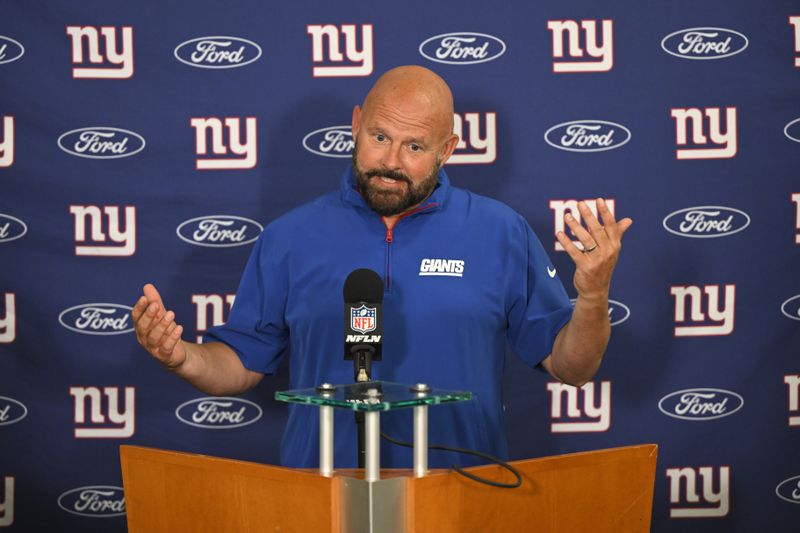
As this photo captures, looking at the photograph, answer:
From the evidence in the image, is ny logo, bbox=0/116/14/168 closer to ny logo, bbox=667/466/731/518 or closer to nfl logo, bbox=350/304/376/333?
nfl logo, bbox=350/304/376/333

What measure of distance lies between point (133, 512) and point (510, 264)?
112 centimetres

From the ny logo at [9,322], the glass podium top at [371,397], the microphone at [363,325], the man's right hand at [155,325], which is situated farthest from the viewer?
the ny logo at [9,322]

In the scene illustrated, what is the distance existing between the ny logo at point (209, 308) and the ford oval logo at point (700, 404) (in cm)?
146

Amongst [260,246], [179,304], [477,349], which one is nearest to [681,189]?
[477,349]

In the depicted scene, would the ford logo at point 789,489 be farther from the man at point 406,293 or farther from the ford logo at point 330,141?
the ford logo at point 330,141

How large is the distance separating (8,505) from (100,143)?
121 cm

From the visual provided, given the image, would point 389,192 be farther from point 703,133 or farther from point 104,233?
point 703,133

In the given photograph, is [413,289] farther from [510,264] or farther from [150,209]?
[150,209]

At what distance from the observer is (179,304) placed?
3.01 metres

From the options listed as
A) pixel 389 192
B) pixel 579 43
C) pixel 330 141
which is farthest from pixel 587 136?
pixel 389 192

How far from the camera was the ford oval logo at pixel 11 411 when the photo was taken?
9.77ft

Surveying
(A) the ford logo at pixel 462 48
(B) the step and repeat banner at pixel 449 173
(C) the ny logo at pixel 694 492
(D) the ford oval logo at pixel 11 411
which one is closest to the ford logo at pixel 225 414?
(B) the step and repeat banner at pixel 449 173

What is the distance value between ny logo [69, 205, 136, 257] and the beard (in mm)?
1067

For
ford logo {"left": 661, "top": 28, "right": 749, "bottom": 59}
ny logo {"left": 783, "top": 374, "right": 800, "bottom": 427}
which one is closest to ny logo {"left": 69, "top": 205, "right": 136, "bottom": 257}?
ford logo {"left": 661, "top": 28, "right": 749, "bottom": 59}
